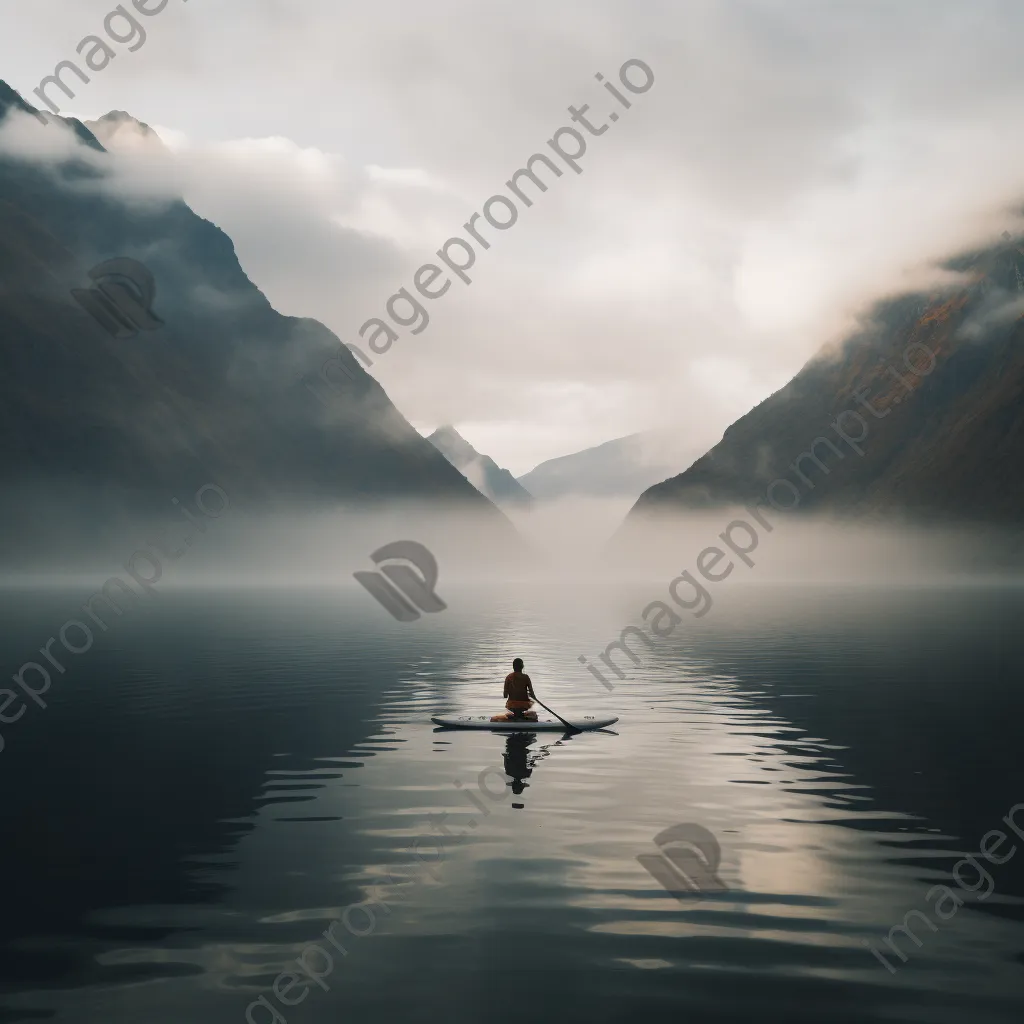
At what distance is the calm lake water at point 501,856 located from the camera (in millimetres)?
13289

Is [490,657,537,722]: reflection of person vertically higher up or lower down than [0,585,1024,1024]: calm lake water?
higher up

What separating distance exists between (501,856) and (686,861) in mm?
3460

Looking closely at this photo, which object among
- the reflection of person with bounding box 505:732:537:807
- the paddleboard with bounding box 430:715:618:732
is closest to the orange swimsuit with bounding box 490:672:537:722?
the paddleboard with bounding box 430:715:618:732

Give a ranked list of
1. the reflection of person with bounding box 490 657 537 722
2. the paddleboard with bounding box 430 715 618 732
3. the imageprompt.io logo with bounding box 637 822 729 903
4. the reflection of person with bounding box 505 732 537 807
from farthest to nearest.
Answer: the reflection of person with bounding box 490 657 537 722, the paddleboard with bounding box 430 715 618 732, the reflection of person with bounding box 505 732 537 807, the imageprompt.io logo with bounding box 637 822 729 903

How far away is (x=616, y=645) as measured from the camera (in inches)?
2933

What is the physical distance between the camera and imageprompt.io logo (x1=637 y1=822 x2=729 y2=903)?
57.3 ft

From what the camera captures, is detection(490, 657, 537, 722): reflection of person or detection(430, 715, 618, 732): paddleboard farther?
detection(490, 657, 537, 722): reflection of person

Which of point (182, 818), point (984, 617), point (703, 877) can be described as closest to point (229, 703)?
point (182, 818)

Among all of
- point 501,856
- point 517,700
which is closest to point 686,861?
point 501,856

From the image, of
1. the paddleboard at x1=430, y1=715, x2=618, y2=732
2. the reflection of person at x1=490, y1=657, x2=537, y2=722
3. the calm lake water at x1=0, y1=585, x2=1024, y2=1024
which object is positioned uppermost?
the reflection of person at x1=490, y1=657, x2=537, y2=722

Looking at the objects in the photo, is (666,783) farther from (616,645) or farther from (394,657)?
(616,645)

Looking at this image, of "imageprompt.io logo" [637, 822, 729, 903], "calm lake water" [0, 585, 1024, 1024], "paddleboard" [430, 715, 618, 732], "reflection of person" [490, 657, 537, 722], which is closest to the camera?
"calm lake water" [0, 585, 1024, 1024]

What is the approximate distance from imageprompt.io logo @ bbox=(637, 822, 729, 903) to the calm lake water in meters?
0.24

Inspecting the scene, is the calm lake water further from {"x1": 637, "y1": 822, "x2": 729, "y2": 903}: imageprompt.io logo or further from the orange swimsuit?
the orange swimsuit
